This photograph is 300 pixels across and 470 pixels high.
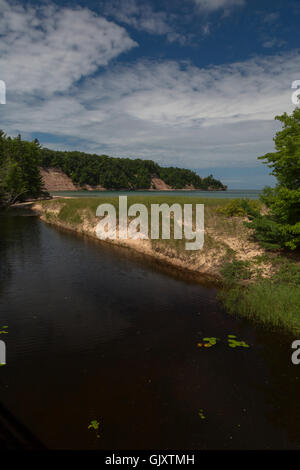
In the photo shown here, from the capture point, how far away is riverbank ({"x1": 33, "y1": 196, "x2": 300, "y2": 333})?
1301 centimetres

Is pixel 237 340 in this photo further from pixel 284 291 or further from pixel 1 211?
pixel 1 211

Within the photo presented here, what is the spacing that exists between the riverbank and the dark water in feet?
4.10

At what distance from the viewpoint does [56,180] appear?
6161 inches

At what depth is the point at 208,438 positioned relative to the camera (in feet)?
21.6

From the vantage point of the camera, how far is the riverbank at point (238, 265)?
42.7 ft

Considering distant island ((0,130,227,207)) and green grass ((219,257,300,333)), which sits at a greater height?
distant island ((0,130,227,207))

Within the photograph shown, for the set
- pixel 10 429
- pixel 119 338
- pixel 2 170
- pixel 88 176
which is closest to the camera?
pixel 10 429

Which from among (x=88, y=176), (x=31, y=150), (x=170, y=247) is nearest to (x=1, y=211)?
(x=31, y=150)

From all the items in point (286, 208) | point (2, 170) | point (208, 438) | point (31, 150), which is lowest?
point (208, 438)

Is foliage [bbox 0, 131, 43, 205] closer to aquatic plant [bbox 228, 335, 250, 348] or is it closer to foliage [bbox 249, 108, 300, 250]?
foliage [bbox 249, 108, 300, 250]

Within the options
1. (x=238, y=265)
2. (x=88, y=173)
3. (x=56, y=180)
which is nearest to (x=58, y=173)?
(x=56, y=180)

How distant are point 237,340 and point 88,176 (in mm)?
172037

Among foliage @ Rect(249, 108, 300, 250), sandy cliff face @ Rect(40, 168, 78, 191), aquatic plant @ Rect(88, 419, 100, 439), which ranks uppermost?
sandy cliff face @ Rect(40, 168, 78, 191)

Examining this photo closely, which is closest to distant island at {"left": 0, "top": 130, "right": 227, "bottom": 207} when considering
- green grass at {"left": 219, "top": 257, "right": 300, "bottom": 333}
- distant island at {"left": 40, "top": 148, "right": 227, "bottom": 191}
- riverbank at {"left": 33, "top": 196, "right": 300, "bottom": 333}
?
distant island at {"left": 40, "top": 148, "right": 227, "bottom": 191}
